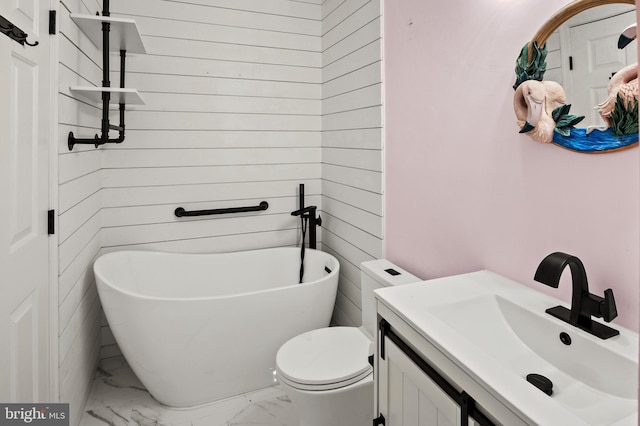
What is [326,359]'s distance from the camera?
166 cm

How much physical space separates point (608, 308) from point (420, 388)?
1.70ft

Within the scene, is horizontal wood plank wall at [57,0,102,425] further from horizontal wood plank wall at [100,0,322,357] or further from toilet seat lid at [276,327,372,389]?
toilet seat lid at [276,327,372,389]

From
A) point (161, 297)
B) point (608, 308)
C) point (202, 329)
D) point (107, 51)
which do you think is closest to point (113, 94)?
point (107, 51)

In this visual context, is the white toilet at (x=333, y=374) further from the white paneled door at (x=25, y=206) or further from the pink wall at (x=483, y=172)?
the white paneled door at (x=25, y=206)

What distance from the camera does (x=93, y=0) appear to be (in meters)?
2.12

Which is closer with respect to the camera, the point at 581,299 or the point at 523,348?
the point at 581,299

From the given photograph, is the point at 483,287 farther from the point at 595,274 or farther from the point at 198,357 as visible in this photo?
the point at 198,357

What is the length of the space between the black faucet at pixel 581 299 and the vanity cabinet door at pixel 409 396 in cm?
40

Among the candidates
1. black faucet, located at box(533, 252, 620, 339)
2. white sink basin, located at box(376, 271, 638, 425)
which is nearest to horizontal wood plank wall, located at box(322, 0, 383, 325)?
white sink basin, located at box(376, 271, 638, 425)

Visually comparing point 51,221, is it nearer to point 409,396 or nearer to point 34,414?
point 34,414

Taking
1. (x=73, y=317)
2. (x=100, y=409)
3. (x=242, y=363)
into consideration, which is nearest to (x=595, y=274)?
(x=242, y=363)

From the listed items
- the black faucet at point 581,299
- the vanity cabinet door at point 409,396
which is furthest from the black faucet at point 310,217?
the black faucet at point 581,299

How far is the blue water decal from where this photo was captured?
949mm

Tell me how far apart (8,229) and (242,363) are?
1.31 metres
